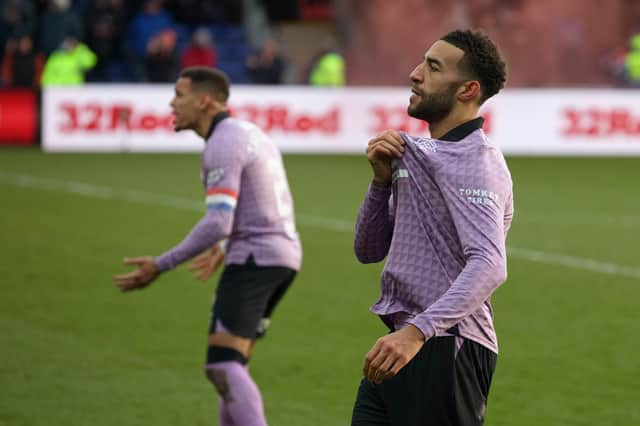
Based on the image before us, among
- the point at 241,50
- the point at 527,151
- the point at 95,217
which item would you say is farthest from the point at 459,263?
the point at 241,50

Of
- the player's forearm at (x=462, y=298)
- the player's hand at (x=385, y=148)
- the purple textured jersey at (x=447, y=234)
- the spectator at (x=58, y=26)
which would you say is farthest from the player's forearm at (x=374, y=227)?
the spectator at (x=58, y=26)

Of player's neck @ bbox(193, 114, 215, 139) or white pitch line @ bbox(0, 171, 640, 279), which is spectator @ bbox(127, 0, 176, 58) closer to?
white pitch line @ bbox(0, 171, 640, 279)

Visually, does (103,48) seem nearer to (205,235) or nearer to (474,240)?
(205,235)

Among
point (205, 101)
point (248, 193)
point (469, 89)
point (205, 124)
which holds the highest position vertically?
point (469, 89)

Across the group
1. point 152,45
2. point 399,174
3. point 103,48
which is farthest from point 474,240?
point 103,48

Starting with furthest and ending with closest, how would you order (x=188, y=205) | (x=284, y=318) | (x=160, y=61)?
(x=160, y=61)
(x=188, y=205)
(x=284, y=318)

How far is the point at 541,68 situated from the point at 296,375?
79.4 feet

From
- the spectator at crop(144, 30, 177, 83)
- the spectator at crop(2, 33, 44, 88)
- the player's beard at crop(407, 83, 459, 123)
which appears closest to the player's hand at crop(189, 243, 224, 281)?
the player's beard at crop(407, 83, 459, 123)

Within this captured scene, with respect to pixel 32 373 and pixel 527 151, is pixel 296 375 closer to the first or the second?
pixel 32 373

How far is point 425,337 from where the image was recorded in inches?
150

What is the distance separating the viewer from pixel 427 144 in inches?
160

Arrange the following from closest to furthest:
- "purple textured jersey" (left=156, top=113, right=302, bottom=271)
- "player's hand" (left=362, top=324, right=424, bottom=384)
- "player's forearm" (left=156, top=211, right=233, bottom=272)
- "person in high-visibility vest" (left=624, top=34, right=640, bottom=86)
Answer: "player's hand" (left=362, top=324, right=424, bottom=384) → "player's forearm" (left=156, top=211, right=233, bottom=272) → "purple textured jersey" (left=156, top=113, right=302, bottom=271) → "person in high-visibility vest" (left=624, top=34, right=640, bottom=86)

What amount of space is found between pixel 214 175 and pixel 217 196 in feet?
0.38

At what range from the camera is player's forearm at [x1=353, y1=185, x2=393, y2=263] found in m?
4.24
